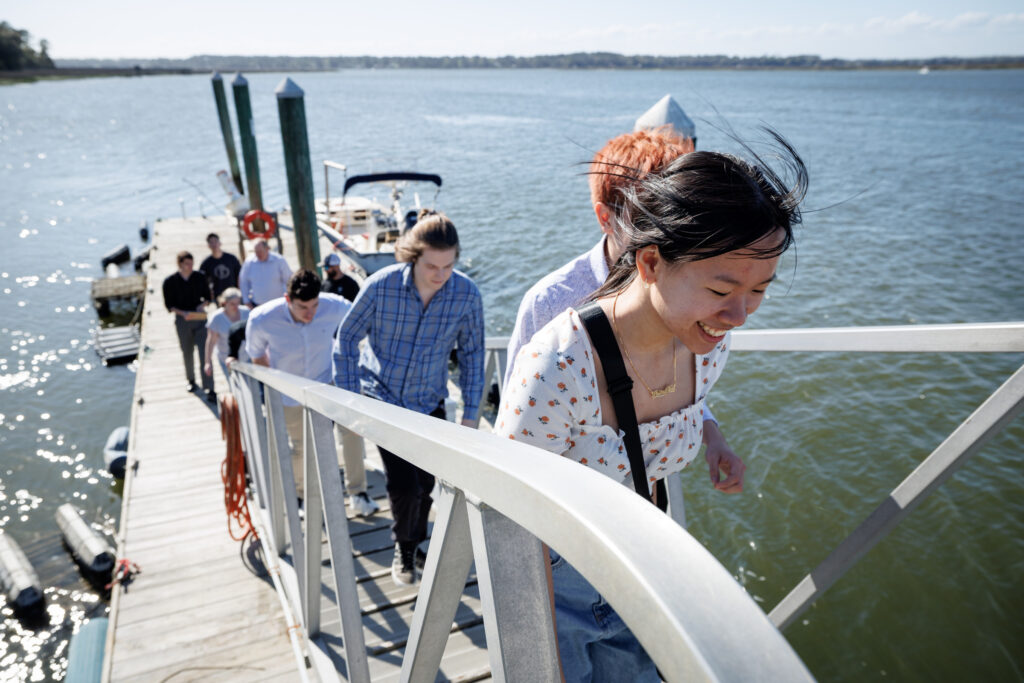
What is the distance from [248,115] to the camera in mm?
15844

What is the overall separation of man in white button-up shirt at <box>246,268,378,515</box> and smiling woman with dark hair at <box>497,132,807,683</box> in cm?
286

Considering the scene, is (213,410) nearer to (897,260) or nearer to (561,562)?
(561,562)

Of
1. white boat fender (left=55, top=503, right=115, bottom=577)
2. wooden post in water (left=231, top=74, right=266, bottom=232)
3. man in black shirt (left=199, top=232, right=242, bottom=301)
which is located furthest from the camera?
wooden post in water (left=231, top=74, right=266, bottom=232)

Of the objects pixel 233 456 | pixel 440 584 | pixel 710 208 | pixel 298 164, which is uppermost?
pixel 710 208

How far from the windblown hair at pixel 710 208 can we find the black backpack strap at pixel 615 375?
0.15m

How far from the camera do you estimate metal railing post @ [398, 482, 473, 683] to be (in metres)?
0.89

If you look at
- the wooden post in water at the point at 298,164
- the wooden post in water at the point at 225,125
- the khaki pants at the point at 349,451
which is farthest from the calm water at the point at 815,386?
the wooden post in water at the point at 298,164

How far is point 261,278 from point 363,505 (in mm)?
3711

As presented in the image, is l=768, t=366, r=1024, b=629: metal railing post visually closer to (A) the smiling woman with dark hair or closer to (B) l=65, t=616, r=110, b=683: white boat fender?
(A) the smiling woman with dark hair

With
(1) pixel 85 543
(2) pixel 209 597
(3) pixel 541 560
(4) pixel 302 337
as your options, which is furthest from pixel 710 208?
(1) pixel 85 543

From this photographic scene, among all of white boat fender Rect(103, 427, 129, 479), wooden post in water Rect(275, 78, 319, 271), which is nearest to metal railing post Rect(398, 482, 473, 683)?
wooden post in water Rect(275, 78, 319, 271)

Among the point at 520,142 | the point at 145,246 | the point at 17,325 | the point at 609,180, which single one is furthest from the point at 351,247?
the point at 520,142

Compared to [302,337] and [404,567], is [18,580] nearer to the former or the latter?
[302,337]

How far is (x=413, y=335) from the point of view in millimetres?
2969
